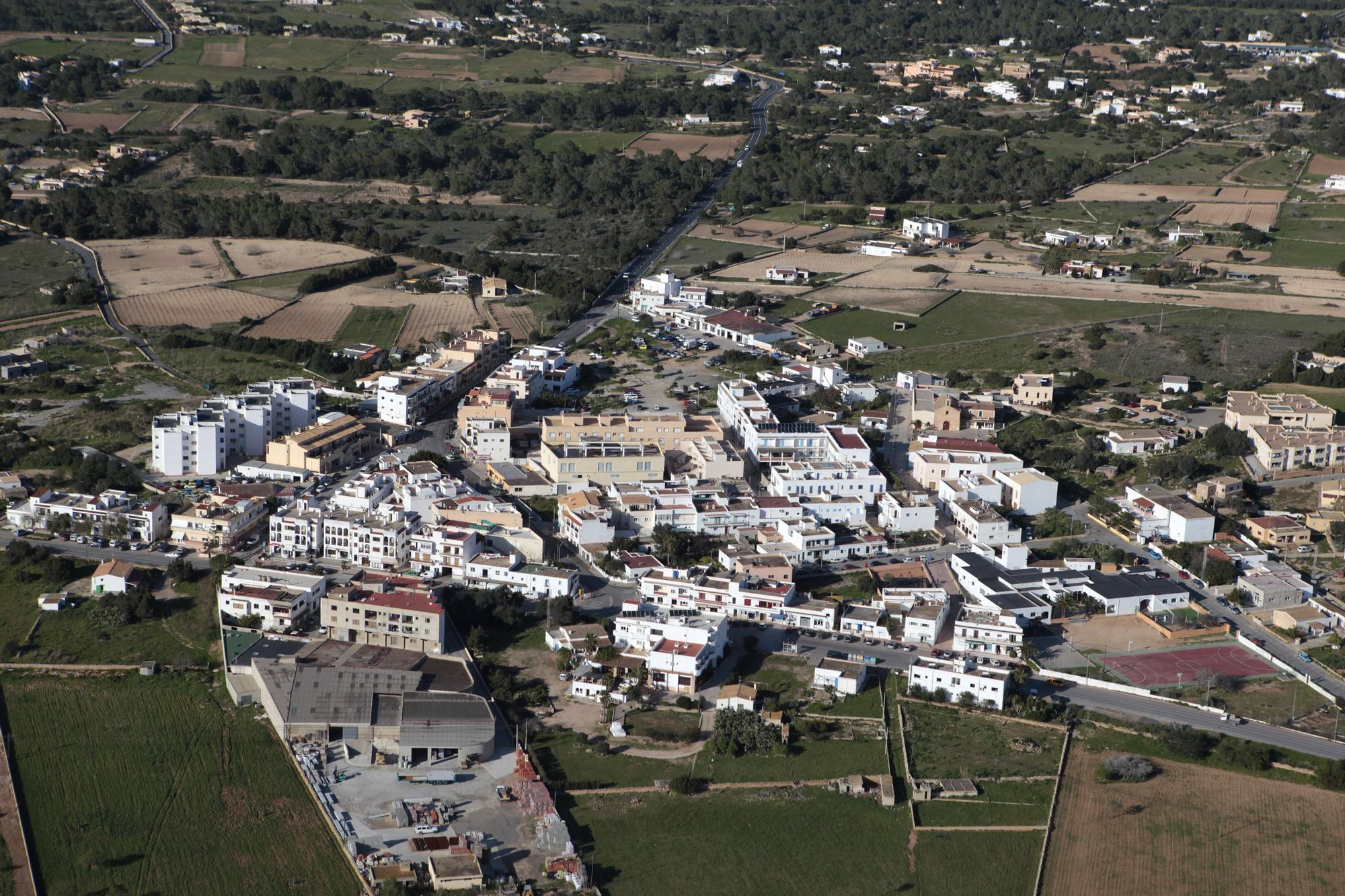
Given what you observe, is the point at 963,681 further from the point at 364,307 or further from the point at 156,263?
the point at 156,263

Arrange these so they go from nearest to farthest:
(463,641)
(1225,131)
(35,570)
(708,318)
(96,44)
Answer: (463,641) < (35,570) < (708,318) < (1225,131) < (96,44)

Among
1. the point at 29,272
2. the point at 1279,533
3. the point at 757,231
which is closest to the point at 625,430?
the point at 1279,533

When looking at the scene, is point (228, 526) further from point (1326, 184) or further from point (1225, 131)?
point (1225, 131)

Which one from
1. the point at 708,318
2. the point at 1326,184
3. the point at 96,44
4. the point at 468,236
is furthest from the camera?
the point at 96,44

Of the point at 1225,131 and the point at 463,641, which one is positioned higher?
the point at 1225,131

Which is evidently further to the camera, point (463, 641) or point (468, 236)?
point (468, 236)

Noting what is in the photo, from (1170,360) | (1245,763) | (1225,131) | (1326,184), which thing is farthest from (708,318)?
(1225,131)
